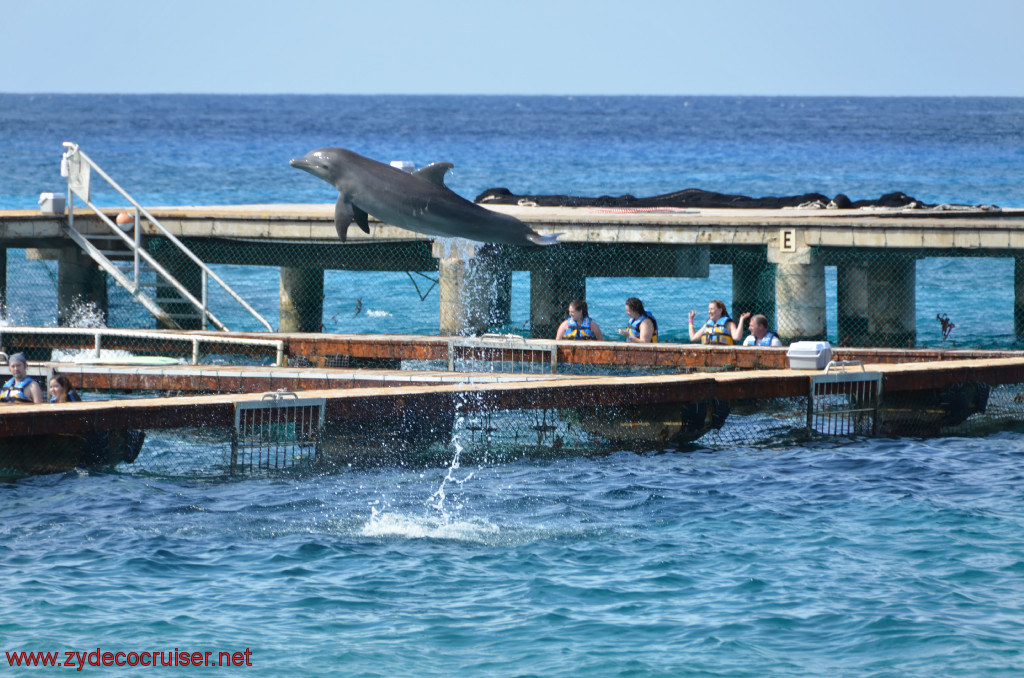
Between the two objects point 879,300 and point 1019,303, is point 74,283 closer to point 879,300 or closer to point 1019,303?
point 879,300

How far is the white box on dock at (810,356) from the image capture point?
1780 centimetres

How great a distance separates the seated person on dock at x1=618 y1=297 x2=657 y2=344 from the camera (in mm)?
21484

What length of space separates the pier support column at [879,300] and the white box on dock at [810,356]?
881 centimetres

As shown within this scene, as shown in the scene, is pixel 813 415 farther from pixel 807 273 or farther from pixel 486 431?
pixel 807 273

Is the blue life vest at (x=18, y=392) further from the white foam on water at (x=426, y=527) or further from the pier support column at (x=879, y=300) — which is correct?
the pier support column at (x=879, y=300)

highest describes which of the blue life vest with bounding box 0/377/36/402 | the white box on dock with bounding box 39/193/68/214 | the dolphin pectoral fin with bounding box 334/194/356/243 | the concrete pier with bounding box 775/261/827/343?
the white box on dock with bounding box 39/193/68/214

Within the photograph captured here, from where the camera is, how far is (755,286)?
96.9 ft

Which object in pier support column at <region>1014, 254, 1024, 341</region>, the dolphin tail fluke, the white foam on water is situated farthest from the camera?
pier support column at <region>1014, 254, 1024, 341</region>

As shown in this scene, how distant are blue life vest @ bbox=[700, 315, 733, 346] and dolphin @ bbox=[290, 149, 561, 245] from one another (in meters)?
8.43

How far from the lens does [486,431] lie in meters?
16.7

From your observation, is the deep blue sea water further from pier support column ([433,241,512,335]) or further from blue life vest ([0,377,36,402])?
pier support column ([433,241,512,335])

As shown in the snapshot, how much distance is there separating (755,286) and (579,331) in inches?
356

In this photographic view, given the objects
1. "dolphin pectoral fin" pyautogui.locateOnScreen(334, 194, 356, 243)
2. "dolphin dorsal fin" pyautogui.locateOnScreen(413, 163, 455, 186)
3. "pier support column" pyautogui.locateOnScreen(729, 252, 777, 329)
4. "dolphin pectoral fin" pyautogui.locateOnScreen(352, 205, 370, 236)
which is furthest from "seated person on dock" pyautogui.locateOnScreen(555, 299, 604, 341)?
"dolphin pectoral fin" pyautogui.locateOnScreen(334, 194, 356, 243)

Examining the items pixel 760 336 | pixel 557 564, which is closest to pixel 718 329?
pixel 760 336
